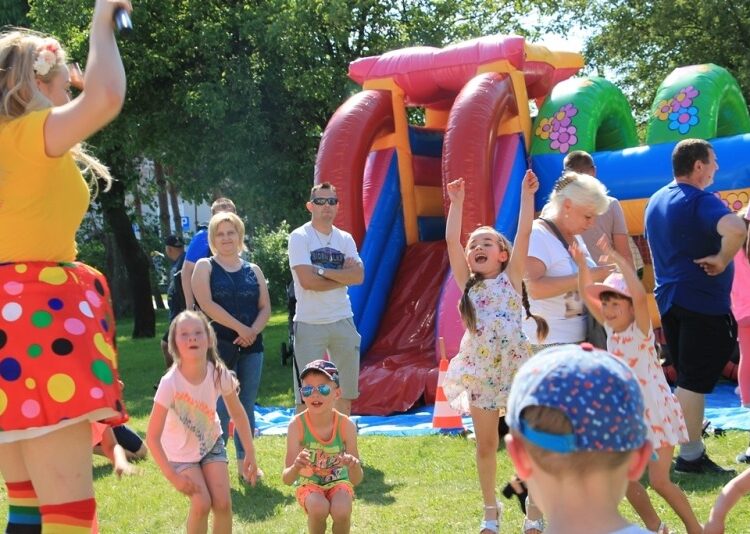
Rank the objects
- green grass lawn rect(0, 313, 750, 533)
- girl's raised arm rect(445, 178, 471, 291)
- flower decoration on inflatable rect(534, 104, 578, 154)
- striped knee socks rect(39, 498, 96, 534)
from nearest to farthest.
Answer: striped knee socks rect(39, 498, 96, 534)
girl's raised arm rect(445, 178, 471, 291)
green grass lawn rect(0, 313, 750, 533)
flower decoration on inflatable rect(534, 104, 578, 154)

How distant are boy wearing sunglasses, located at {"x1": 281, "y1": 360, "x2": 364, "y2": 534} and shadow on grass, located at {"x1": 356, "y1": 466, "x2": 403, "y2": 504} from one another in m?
1.07

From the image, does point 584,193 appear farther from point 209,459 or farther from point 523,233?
point 209,459

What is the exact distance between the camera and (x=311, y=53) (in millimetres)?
16125

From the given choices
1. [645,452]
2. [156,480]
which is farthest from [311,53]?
[645,452]

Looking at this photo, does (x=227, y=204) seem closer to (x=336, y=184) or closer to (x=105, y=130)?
(x=336, y=184)

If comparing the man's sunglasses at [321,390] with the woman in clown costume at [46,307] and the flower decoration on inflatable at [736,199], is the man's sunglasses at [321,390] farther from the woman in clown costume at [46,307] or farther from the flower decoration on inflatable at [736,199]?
the flower decoration on inflatable at [736,199]

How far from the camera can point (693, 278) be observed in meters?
5.59

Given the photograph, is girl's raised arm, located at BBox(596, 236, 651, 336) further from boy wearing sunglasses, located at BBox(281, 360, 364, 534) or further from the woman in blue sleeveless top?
the woman in blue sleeveless top

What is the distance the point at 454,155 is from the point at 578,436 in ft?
24.2

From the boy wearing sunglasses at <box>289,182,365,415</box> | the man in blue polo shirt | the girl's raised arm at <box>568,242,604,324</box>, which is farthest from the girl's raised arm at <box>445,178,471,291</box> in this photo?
the boy wearing sunglasses at <box>289,182,365,415</box>

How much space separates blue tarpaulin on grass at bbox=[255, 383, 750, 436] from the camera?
23.8 ft

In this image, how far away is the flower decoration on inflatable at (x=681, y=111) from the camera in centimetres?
922

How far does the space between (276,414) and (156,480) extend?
2.50 meters

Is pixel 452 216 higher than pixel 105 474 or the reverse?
higher
